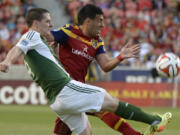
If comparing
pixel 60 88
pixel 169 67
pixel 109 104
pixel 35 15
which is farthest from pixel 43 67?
pixel 169 67

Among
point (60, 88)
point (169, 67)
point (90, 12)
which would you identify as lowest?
point (169, 67)

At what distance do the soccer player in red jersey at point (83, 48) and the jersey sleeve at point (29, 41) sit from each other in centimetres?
92

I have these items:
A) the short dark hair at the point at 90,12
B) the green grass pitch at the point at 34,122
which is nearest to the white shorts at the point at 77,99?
the short dark hair at the point at 90,12

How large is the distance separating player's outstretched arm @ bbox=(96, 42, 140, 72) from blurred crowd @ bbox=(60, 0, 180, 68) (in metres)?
10.9

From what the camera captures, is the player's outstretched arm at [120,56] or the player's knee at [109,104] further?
the player's outstretched arm at [120,56]

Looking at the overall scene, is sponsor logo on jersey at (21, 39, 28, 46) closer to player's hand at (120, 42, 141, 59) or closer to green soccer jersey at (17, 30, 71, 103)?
green soccer jersey at (17, 30, 71, 103)

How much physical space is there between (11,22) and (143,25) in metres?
5.19

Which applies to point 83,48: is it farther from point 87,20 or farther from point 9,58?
point 9,58

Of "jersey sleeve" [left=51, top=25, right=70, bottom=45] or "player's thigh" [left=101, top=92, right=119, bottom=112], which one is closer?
"player's thigh" [left=101, top=92, right=119, bottom=112]

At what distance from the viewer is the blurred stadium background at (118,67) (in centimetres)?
1435

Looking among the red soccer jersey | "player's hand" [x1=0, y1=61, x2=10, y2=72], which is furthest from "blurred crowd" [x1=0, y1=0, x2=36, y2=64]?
"player's hand" [x1=0, y1=61, x2=10, y2=72]

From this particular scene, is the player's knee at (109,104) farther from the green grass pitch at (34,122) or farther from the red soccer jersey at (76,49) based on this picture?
the green grass pitch at (34,122)

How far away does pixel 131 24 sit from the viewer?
19922mm

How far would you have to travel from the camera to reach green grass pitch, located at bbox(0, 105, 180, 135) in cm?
1022
